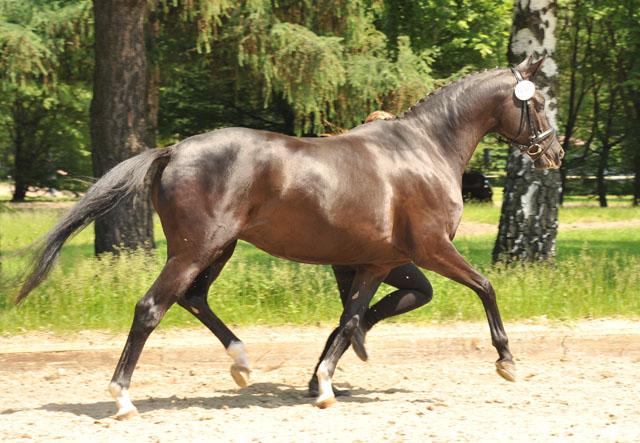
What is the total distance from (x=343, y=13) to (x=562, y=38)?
70.2 ft

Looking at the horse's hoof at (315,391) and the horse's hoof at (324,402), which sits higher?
the horse's hoof at (324,402)

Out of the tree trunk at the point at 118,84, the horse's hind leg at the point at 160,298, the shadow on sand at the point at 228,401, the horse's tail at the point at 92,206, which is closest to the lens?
the horse's hind leg at the point at 160,298

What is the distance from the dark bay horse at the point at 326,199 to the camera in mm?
4871

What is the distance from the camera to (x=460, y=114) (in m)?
5.77

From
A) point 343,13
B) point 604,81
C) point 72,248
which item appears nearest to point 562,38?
point 604,81

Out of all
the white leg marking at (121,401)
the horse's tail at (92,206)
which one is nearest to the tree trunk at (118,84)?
the horse's tail at (92,206)

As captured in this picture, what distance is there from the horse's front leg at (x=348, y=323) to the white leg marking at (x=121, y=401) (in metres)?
1.20

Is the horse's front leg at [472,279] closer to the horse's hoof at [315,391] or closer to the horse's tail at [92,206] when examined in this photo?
the horse's hoof at [315,391]

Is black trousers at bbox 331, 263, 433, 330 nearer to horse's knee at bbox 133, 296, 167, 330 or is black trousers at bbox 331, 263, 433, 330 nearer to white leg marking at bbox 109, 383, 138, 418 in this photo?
horse's knee at bbox 133, 296, 167, 330

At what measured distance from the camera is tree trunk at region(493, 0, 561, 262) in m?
9.61

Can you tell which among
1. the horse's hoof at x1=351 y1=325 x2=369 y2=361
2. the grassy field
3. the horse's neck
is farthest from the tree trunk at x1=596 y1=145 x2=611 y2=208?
the horse's hoof at x1=351 y1=325 x2=369 y2=361

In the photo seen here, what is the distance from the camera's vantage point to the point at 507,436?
448cm

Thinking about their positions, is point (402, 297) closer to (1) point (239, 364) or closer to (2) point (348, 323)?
(2) point (348, 323)

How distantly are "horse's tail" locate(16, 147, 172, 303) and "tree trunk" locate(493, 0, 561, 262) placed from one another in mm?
5680
